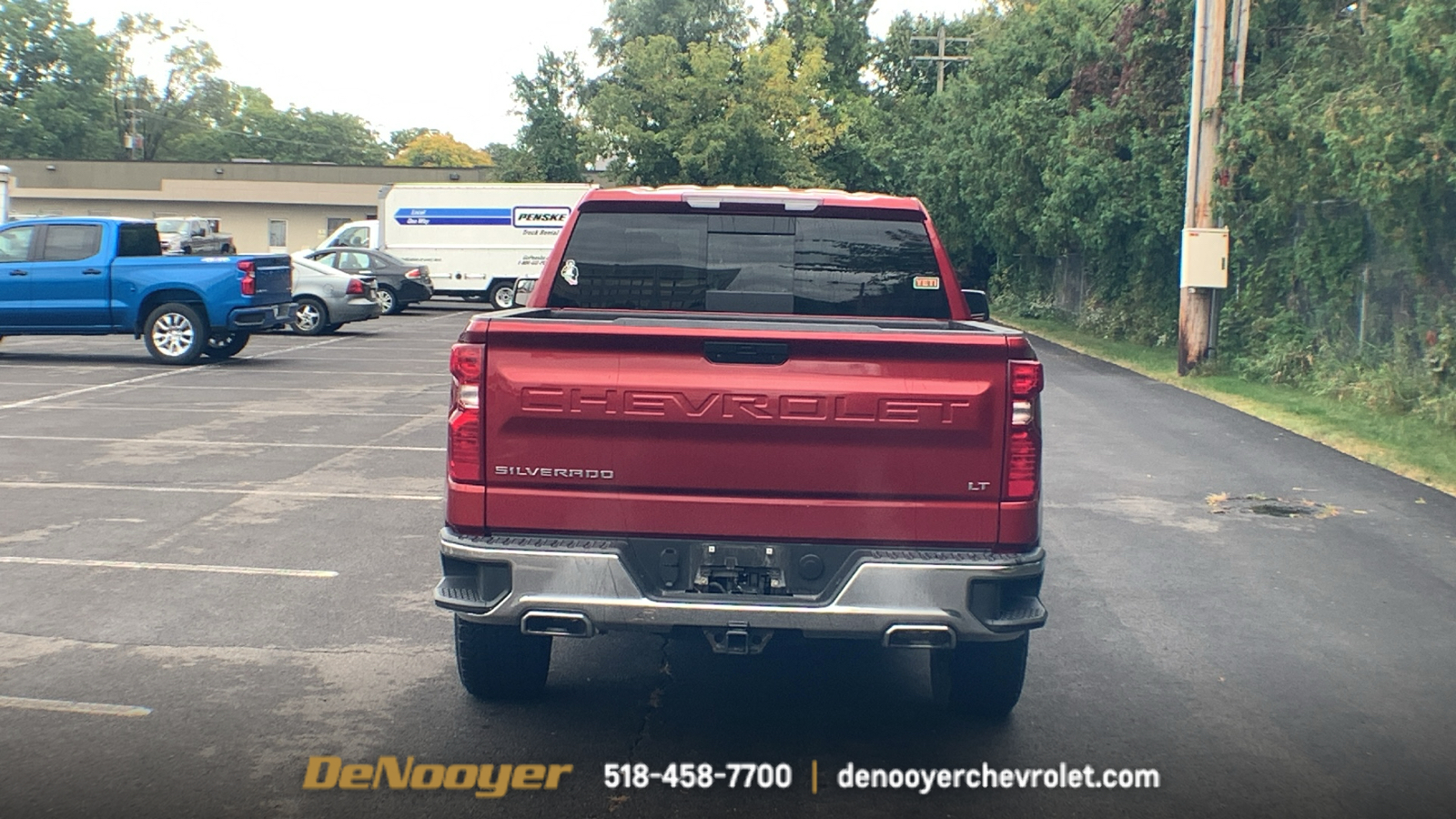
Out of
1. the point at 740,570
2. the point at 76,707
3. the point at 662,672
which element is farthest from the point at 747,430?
the point at 76,707

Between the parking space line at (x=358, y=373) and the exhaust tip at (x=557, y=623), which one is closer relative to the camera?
the exhaust tip at (x=557, y=623)

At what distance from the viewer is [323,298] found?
26422 mm

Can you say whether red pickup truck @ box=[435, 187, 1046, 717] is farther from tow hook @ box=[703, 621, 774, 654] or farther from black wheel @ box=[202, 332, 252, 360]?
black wheel @ box=[202, 332, 252, 360]

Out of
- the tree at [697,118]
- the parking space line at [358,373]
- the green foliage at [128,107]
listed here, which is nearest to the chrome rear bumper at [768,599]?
the parking space line at [358,373]

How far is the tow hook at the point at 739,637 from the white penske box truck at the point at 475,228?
32133mm

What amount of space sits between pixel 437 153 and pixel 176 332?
4140 inches

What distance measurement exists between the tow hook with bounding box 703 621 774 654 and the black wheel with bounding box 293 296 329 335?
75.1 feet

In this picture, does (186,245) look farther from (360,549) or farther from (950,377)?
(950,377)

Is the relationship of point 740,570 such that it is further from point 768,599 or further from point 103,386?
point 103,386

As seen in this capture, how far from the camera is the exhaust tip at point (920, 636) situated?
15.5 ft

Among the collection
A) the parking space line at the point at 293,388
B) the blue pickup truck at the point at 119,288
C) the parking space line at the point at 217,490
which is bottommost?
the parking space line at the point at 217,490

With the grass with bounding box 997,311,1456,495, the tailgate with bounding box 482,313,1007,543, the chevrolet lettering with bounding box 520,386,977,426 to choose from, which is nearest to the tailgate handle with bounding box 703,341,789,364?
the tailgate with bounding box 482,313,1007,543

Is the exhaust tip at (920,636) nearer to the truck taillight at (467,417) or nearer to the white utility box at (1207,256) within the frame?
the truck taillight at (467,417)

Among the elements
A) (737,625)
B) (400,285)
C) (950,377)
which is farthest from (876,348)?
(400,285)
